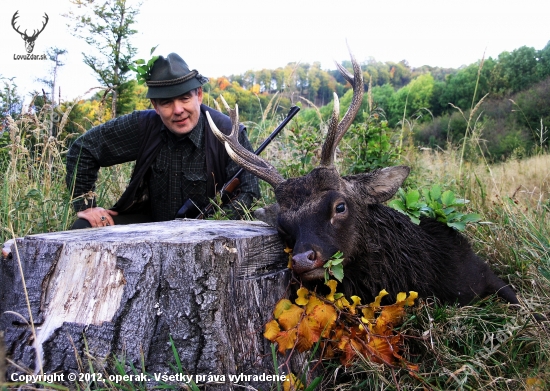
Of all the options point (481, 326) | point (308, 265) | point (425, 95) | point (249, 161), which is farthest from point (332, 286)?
point (425, 95)

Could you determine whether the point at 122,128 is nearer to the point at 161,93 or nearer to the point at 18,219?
the point at 161,93

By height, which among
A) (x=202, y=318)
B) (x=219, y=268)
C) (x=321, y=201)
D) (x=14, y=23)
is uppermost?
(x=14, y=23)

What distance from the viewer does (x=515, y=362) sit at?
96.0 inches

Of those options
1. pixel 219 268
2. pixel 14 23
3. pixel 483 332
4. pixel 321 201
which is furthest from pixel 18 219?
pixel 14 23

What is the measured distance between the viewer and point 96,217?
4352mm

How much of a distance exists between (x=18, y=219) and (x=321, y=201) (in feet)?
8.35

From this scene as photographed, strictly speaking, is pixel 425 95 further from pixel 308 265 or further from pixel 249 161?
pixel 308 265

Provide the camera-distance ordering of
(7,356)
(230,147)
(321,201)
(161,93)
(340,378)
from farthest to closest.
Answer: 1. (161,93)
2. (230,147)
3. (321,201)
4. (340,378)
5. (7,356)

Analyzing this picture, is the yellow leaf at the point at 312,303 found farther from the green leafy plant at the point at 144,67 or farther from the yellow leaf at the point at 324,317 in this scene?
the green leafy plant at the point at 144,67

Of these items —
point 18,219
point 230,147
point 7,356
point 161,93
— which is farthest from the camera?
point 161,93

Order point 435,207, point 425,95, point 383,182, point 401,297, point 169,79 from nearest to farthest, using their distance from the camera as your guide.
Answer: point 401,297 → point 383,182 → point 435,207 → point 169,79 → point 425,95

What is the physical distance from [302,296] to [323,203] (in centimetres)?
55

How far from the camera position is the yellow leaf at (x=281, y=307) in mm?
2602

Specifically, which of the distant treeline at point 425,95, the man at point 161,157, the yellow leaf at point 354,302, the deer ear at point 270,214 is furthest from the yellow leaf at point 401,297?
the distant treeline at point 425,95
